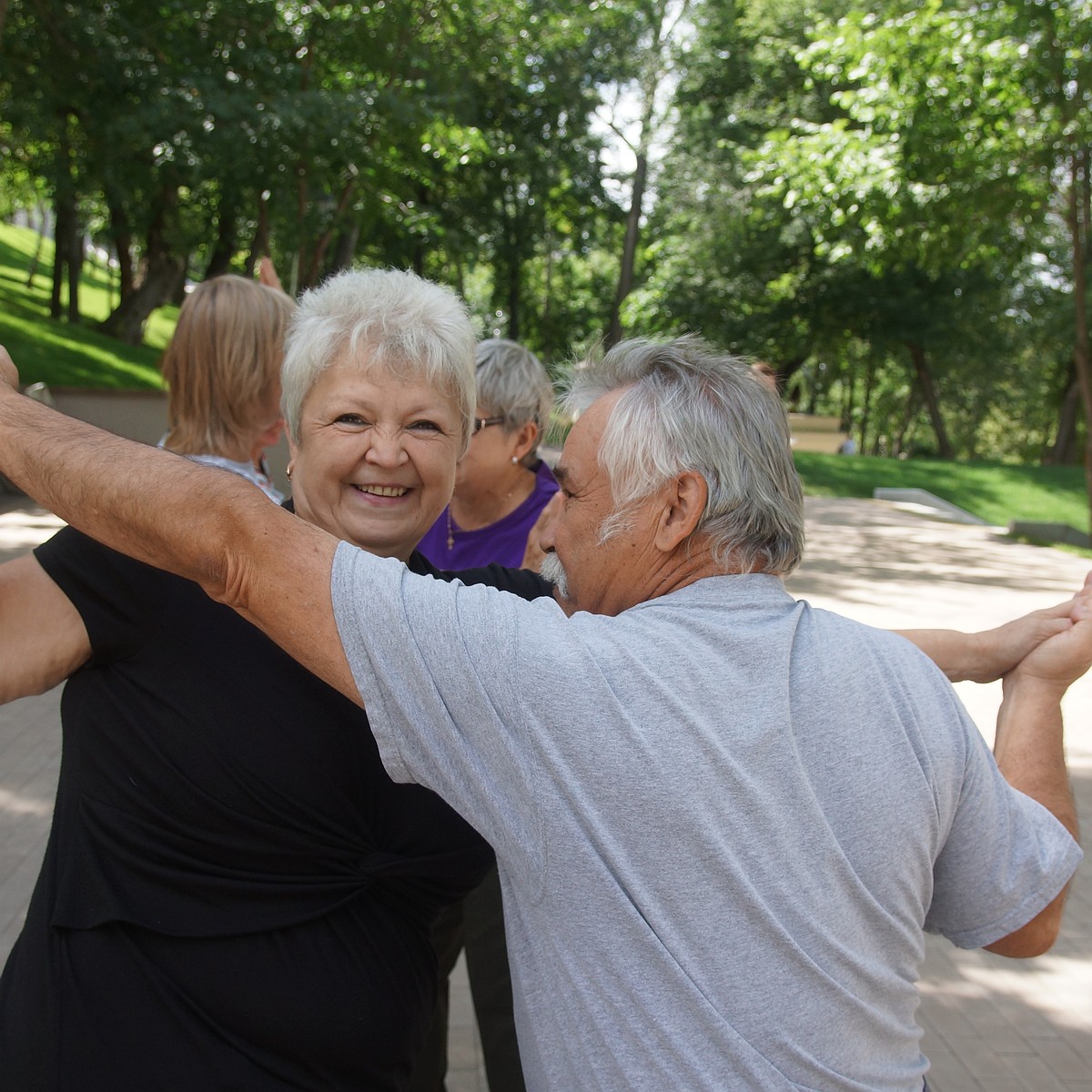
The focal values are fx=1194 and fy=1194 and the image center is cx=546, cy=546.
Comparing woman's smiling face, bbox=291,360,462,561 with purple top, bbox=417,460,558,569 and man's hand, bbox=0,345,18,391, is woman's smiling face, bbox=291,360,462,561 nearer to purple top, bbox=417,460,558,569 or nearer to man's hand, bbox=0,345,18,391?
man's hand, bbox=0,345,18,391

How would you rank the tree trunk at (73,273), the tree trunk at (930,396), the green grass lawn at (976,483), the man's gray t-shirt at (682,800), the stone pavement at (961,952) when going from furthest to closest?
the tree trunk at (930,396), the tree trunk at (73,273), the green grass lawn at (976,483), the stone pavement at (961,952), the man's gray t-shirt at (682,800)

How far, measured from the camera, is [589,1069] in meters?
1.41

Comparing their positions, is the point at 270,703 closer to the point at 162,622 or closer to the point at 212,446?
the point at 162,622

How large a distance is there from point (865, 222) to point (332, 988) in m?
12.2

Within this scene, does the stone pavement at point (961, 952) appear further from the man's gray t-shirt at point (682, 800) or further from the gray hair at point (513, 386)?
the gray hair at point (513, 386)

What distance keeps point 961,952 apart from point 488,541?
7.81 ft

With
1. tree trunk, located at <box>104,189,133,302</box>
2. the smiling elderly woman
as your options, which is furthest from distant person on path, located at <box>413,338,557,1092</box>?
tree trunk, located at <box>104,189,133,302</box>

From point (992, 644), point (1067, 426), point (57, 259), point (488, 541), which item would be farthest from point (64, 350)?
point (1067, 426)

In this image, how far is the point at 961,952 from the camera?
4371mm

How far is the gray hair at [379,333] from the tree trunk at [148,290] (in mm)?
22033

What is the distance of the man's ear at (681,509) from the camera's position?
60.2 inches

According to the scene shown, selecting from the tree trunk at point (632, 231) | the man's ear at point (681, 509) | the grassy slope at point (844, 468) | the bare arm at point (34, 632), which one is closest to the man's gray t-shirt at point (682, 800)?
the man's ear at point (681, 509)

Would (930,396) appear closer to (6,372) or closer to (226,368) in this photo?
(226,368)

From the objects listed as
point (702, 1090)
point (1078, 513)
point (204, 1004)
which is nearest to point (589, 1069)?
point (702, 1090)
